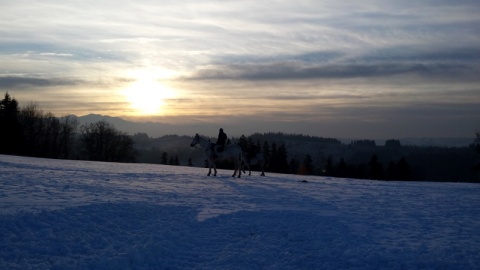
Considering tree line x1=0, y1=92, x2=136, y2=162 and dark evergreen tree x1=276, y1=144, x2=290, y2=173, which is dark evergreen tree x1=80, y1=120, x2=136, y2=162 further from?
dark evergreen tree x1=276, y1=144, x2=290, y2=173

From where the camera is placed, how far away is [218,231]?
46.0ft

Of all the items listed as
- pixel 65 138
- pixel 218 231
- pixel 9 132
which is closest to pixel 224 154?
pixel 218 231

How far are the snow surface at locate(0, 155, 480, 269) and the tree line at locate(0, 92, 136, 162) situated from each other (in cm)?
6755

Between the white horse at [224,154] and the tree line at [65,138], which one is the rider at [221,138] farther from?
the tree line at [65,138]

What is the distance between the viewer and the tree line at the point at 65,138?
80.8 m

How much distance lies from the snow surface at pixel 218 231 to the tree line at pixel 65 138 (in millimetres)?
67550

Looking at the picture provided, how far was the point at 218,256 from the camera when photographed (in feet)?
40.3

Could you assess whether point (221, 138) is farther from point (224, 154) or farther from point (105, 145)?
point (105, 145)

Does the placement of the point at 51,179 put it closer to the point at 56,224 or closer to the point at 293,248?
the point at 56,224

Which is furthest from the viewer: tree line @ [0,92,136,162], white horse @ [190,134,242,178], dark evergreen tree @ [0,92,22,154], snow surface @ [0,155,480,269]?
tree line @ [0,92,136,162]

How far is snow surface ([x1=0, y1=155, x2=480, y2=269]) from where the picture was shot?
1178cm

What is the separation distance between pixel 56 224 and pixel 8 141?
6695cm

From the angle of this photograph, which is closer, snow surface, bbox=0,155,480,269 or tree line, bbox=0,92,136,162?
snow surface, bbox=0,155,480,269

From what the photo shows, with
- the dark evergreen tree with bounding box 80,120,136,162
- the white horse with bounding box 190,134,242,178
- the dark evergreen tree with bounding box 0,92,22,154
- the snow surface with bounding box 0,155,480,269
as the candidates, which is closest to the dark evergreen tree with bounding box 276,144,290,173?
the dark evergreen tree with bounding box 80,120,136,162
